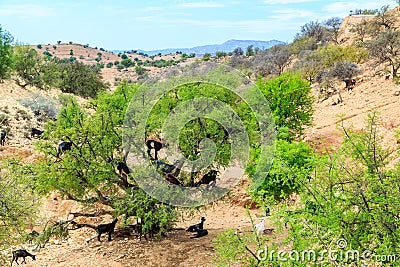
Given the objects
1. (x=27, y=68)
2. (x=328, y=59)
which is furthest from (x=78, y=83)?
(x=328, y=59)

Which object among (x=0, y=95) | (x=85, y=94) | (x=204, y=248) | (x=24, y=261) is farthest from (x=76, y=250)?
(x=85, y=94)

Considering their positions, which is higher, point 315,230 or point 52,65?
point 52,65

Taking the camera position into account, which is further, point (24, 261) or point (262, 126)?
point (262, 126)

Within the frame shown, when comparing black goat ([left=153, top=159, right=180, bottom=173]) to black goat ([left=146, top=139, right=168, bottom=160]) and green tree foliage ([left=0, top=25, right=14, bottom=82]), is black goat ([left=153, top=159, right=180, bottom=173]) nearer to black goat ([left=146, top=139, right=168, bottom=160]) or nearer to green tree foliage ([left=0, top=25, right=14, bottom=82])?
black goat ([left=146, top=139, right=168, bottom=160])

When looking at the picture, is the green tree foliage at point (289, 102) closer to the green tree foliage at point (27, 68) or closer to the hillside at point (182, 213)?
the hillside at point (182, 213)

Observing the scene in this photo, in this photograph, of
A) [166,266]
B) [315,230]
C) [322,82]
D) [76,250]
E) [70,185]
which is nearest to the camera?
[315,230]

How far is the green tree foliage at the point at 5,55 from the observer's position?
1366 inches

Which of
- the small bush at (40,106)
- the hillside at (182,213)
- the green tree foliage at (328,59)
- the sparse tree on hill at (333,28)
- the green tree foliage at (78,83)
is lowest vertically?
the hillside at (182,213)

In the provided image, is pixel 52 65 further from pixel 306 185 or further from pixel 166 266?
pixel 306 185

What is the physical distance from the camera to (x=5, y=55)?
35656 millimetres

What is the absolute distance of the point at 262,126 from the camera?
1642 cm

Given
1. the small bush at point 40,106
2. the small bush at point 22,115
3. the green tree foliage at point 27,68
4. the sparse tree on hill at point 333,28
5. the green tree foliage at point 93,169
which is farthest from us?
the sparse tree on hill at point 333,28

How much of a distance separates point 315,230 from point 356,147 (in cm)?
176

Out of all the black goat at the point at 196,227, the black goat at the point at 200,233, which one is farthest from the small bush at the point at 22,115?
the black goat at the point at 200,233
